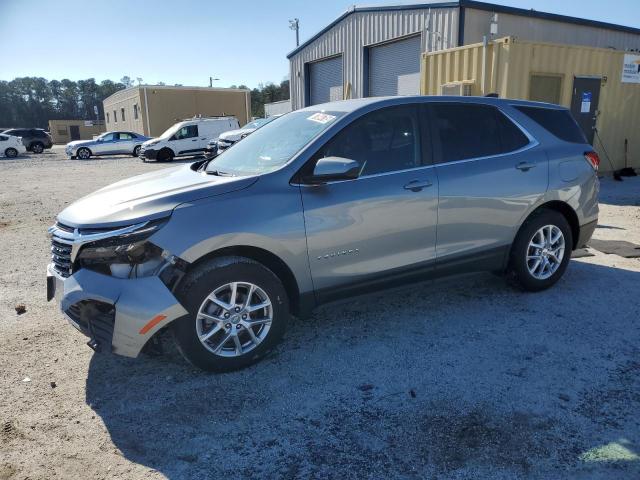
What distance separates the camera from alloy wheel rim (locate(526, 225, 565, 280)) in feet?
15.1

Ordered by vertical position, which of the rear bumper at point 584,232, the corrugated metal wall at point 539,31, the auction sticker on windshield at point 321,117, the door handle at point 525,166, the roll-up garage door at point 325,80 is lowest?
the rear bumper at point 584,232

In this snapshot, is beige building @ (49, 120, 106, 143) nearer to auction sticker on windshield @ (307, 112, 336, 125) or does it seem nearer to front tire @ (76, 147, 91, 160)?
front tire @ (76, 147, 91, 160)

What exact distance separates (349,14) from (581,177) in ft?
46.6

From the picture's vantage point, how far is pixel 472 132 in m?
4.26

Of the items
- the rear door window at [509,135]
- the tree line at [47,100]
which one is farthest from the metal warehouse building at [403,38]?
the tree line at [47,100]

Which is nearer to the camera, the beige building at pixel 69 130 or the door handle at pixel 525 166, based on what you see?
the door handle at pixel 525 166

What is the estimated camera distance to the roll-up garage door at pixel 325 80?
727 inches

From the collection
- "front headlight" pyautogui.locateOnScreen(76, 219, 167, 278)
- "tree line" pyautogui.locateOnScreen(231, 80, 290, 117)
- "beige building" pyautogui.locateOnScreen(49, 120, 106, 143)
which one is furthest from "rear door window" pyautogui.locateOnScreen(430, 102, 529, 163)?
"tree line" pyautogui.locateOnScreen(231, 80, 290, 117)

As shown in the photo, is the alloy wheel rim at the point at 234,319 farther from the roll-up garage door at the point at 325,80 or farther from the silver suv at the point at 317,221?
the roll-up garage door at the point at 325,80

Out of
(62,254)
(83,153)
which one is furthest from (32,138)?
(62,254)

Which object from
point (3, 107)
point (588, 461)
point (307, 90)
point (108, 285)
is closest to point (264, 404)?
point (108, 285)

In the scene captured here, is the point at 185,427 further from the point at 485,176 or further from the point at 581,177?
the point at 581,177

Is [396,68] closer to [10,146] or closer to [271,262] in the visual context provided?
[271,262]

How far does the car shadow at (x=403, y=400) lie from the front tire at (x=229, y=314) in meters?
0.17
